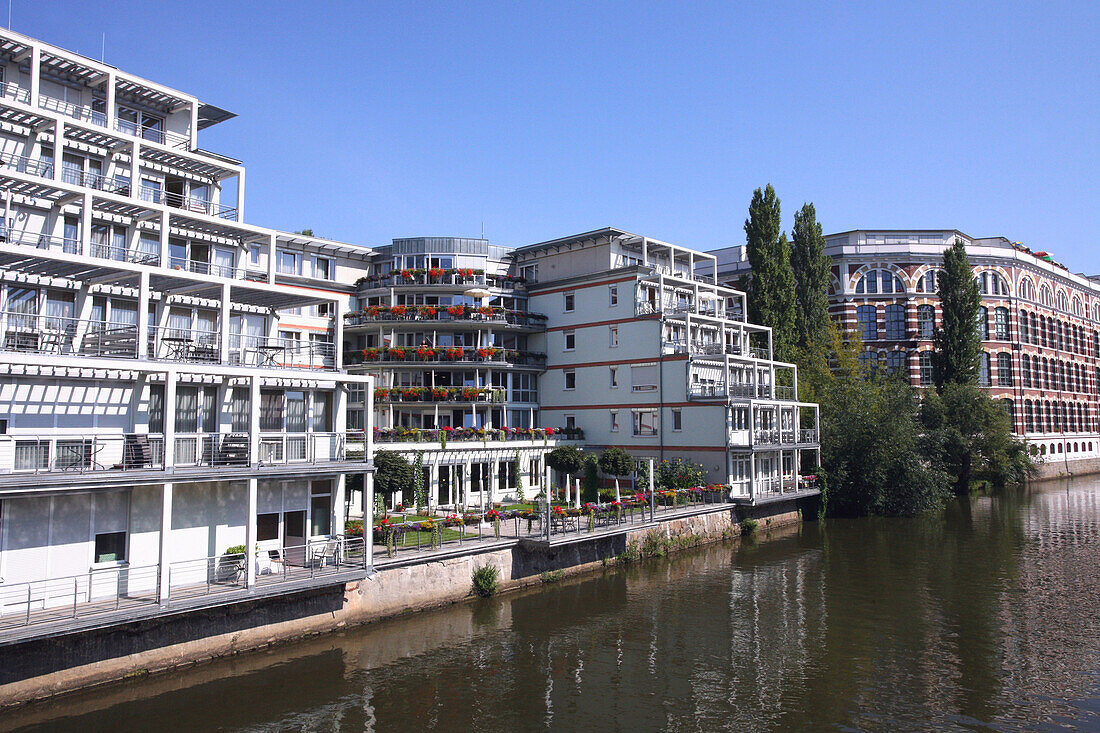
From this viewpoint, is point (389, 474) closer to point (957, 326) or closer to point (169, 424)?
point (169, 424)

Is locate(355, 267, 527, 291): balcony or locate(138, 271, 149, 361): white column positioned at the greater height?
locate(355, 267, 527, 291): balcony

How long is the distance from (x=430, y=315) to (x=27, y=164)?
24637 millimetres

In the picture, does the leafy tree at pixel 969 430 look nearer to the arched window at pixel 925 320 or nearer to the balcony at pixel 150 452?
the arched window at pixel 925 320

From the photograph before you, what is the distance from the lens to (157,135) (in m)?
28.5

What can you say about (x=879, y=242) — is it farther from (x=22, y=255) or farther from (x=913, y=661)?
(x=22, y=255)

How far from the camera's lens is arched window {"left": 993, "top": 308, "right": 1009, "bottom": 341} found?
236 feet

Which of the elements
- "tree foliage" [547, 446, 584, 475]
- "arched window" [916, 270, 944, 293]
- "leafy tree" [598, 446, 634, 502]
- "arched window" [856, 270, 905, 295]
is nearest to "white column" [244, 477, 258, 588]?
"tree foliage" [547, 446, 584, 475]

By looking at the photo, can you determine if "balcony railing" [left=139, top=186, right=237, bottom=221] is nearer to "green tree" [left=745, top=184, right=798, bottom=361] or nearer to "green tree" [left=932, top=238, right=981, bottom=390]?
"green tree" [left=745, top=184, right=798, bottom=361]

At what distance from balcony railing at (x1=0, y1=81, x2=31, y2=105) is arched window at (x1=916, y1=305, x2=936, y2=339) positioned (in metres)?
68.2

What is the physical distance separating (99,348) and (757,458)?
33.5 metres

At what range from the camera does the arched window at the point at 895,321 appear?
2731 inches

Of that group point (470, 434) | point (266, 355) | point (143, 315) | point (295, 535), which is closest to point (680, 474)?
point (470, 434)

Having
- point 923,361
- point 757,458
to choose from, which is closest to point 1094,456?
point 923,361

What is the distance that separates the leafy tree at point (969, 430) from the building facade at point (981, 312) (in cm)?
685
